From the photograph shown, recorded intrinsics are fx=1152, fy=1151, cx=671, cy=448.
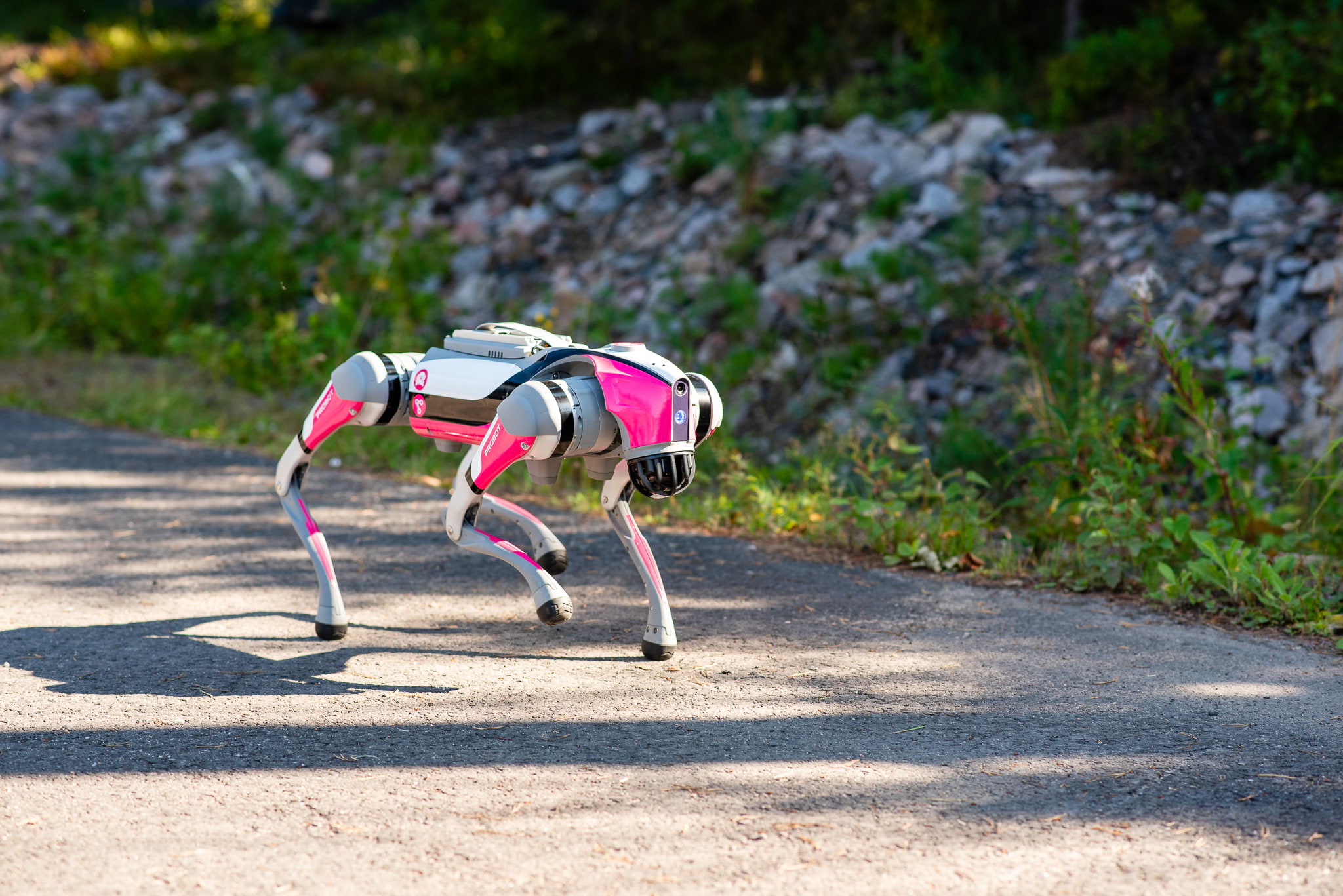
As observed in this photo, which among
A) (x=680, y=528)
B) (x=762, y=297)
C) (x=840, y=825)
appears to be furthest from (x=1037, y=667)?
(x=762, y=297)

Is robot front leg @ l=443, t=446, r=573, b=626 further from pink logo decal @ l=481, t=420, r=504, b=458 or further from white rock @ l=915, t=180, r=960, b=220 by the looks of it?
white rock @ l=915, t=180, r=960, b=220

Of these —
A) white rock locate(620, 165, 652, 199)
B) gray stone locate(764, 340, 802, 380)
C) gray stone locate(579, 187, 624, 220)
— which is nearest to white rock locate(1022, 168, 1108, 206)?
gray stone locate(764, 340, 802, 380)

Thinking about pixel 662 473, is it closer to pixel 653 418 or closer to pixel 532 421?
pixel 653 418

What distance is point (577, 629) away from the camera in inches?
157

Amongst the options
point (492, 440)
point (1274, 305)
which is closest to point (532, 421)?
point (492, 440)

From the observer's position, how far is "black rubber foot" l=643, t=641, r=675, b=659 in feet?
11.8

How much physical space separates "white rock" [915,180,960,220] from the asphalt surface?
5.35 metres

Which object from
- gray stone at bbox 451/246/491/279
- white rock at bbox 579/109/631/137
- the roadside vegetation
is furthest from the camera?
white rock at bbox 579/109/631/137

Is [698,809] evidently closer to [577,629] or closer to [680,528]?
Result: [577,629]

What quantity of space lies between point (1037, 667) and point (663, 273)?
6.88 meters

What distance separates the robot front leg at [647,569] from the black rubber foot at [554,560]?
0.45 m

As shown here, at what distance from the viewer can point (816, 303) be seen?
870cm

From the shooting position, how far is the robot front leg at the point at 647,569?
3.59 m

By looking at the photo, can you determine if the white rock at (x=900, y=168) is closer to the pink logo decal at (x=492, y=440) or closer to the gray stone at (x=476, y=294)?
the gray stone at (x=476, y=294)
